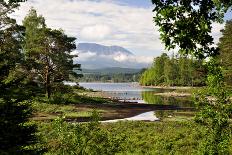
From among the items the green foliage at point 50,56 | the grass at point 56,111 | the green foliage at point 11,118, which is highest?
the green foliage at point 50,56

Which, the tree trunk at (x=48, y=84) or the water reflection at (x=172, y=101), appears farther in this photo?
the water reflection at (x=172, y=101)

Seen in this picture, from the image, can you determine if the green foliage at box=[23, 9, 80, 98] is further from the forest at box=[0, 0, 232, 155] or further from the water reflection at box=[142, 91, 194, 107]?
the water reflection at box=[142, 91, 194, 107]

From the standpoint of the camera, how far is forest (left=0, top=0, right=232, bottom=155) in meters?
10.1

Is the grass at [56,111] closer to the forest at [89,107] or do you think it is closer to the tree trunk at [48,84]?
the forest at [89,107]

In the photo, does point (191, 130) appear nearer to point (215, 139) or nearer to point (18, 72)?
point (215, 139)

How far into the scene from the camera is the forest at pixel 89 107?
10109 millimetres

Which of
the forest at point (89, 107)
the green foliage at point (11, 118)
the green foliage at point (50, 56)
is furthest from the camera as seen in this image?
the green foliage at point (50, 56)

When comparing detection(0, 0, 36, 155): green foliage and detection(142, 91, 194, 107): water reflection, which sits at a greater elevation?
detection(0, 0, 36, 155): green foliage

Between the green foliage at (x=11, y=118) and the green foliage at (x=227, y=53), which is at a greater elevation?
the green foliage at (x=227, y=53)

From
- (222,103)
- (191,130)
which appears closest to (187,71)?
(191,130)

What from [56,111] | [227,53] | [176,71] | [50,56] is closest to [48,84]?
[50,56]

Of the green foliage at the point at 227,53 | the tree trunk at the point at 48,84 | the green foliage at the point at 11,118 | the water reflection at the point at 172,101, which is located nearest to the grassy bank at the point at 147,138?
the green foliage at the point at 11,118

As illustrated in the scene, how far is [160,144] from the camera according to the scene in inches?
1361

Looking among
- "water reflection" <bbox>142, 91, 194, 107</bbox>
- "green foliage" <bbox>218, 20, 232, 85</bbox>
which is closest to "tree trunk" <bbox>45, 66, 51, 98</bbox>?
"water reflection" <bbox>142, 91, 194, 107</bbox>
